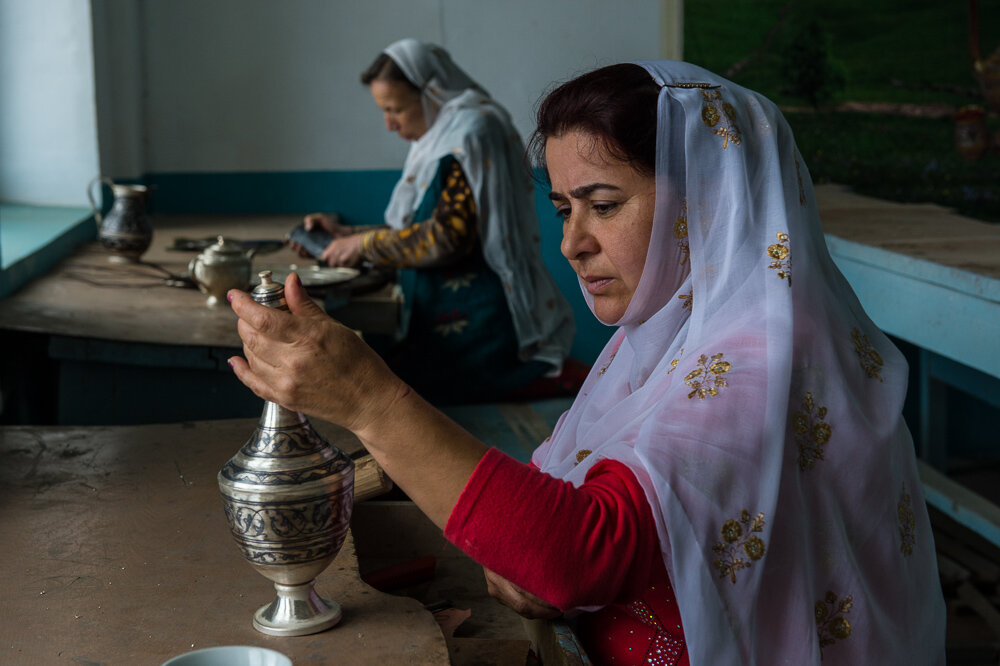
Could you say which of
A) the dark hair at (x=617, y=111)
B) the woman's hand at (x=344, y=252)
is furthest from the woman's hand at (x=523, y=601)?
the woman's hand at (x=344, y=252)

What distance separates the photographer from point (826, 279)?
117cm

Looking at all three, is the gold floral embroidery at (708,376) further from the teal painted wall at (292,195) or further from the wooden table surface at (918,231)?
the teal painted wall at (292,195)

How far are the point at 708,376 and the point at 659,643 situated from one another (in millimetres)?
320

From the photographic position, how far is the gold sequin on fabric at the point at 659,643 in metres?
1.11

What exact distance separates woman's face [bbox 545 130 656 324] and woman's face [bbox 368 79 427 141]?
78.5 inches

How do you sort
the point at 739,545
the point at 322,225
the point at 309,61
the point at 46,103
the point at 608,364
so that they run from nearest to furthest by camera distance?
the point at 739,545, the point at 608,364, the point at 322,225, the point at 46,103, the point at 309,61

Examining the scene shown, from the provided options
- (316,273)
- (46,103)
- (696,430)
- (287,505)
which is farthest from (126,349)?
(46,103)

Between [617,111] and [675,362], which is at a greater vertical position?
[617,111]

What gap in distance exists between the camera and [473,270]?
9.66ft

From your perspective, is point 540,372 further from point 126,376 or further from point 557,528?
point 557,528

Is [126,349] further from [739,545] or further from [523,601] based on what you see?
[739,545]

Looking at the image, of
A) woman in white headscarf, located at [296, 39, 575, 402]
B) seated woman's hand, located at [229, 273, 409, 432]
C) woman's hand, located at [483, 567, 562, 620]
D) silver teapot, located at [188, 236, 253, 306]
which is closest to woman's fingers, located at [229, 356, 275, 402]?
seated woman's hand, located at [229, 273, 409, 432]

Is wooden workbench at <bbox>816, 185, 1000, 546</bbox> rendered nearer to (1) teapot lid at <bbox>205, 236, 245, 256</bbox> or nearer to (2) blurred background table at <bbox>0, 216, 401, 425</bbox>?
(2) blurred background table at <bbox>0, 216, 401, 425</bbox>

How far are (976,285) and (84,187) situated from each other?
3.04 metres
